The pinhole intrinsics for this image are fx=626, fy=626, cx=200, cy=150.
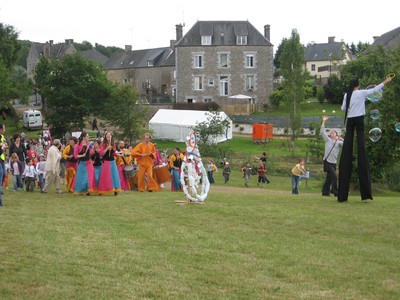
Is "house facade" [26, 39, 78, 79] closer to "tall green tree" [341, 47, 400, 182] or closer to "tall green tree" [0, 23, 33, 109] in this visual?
"tall green tree" [0, 23, 33, 109]

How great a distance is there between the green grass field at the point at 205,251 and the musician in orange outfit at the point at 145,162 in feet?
24.3

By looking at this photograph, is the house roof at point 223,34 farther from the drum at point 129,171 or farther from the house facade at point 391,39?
the drum at point 129,171

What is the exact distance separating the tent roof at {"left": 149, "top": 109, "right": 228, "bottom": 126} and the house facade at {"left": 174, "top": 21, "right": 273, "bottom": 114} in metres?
16.4

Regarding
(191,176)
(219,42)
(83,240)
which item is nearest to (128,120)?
(219,42)

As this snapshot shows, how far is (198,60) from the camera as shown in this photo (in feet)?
283

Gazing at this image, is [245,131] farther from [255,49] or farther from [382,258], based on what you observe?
[382,258]

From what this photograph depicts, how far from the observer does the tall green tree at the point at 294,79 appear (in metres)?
56.4

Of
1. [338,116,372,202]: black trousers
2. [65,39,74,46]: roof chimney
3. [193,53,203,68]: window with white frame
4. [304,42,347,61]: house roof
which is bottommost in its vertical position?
[338,116,372,202]: black trousers

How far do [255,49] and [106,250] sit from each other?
7750 centimetres

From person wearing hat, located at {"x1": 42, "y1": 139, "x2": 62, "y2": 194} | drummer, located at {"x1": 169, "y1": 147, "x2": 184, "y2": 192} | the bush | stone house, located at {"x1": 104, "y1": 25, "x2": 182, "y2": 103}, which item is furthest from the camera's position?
stone house, located at {"x1": 104, "y1": 25, "x2": 182, "y2": 103}

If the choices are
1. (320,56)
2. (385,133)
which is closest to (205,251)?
(385,133)

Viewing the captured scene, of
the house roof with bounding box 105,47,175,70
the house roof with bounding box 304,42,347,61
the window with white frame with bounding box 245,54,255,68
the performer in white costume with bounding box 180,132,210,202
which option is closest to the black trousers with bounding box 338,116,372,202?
the performer in white costume with bounding box 180,132,210,202

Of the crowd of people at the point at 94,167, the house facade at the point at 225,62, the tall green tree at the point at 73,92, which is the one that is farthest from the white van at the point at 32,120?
the crowd of people at the point at 94,167

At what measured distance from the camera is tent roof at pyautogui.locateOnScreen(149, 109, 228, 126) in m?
63.6
